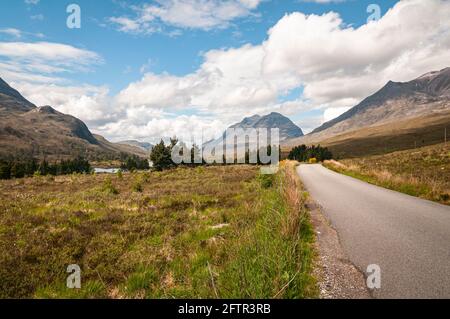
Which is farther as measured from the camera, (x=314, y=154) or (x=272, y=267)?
(x=314, y=154)

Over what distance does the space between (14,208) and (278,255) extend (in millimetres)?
15671

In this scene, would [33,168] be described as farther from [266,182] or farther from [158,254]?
[158,254]

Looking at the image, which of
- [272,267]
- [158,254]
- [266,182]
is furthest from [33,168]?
[272,267]

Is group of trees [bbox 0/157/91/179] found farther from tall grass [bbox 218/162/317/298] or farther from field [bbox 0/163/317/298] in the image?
tall grass [bbox 218/162/317/298]

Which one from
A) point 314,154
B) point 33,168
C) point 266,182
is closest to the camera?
point 266,182

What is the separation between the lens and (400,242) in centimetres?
675

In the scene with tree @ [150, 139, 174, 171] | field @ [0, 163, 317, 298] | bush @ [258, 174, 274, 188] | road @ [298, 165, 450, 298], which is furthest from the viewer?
tree @ [150, 139, 174, 171]

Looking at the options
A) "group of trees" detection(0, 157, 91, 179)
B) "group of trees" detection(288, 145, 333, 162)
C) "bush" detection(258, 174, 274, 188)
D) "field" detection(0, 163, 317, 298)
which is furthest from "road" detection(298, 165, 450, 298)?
"group of trees" detection(288, 145, 333, 162)

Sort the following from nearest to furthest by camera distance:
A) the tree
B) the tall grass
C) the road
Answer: the tall grass
the road
the tree

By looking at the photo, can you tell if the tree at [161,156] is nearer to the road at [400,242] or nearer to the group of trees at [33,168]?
the group of trees at [33,168]

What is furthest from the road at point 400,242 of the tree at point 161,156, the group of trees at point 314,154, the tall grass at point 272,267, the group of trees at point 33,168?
the group of trees at point 314,154

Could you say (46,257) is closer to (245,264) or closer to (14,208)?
(245,264)

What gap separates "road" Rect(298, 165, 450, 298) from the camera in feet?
15.4

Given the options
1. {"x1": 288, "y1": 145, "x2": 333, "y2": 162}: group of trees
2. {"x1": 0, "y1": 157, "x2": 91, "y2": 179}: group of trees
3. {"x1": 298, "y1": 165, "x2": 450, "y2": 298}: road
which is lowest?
{"x1": 0, "y1": 157, "x2": 91, "y2": 179}: group of trees
